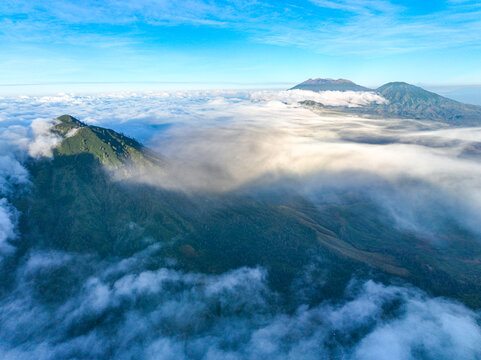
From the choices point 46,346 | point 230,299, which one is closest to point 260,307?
point 230,299

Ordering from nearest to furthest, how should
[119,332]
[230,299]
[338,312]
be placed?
[119,332], [338,312], [230,299]

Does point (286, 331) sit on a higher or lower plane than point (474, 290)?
lower

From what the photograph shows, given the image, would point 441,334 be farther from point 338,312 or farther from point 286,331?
point 286,331

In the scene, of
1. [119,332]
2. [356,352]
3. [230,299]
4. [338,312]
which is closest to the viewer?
[356,352]

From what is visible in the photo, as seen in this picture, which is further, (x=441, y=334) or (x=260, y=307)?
(x=260, y=307)

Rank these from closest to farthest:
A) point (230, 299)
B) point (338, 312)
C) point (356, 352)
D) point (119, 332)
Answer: point (356, 352), point (119, 332), point (338, 312), point (230, 299)

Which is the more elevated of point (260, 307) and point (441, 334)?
point (441, 334)

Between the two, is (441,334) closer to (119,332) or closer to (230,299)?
(230,299)

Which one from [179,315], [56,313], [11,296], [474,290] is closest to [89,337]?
[56,313]

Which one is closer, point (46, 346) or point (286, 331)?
point (46, 346)

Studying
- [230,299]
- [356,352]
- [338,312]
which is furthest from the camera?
[230,299]
